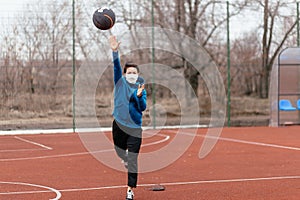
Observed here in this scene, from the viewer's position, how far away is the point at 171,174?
834 cm

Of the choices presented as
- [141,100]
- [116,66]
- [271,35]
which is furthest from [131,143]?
[271,35]

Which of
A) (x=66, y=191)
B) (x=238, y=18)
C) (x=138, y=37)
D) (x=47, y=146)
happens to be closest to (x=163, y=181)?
(x=66, y=191)

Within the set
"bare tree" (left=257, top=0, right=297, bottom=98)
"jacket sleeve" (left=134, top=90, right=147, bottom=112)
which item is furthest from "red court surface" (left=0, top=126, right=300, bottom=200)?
"bare tree" (left=257, top=0, right=297, bottom=98)

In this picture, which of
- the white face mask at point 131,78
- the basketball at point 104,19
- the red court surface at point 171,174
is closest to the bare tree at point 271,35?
the red court surface at point 171,174

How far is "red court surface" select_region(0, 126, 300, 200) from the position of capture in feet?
22.0

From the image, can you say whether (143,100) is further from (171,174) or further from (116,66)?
(171,174)

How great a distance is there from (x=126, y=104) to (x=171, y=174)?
7.86 ft

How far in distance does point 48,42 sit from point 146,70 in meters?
3.03

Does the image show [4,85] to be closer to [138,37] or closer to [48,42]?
[48,42]

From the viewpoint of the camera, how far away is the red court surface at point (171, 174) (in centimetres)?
671

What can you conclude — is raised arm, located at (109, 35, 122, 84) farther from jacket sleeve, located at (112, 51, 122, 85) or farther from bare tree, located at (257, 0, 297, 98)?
bare tree, located at (257, 0, 297, 98)

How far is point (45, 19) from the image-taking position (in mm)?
17031

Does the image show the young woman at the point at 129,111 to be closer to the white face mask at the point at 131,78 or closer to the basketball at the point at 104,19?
the white face mask at the point at 131,78

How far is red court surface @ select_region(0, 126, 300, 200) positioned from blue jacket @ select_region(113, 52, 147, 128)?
0.85 meters
